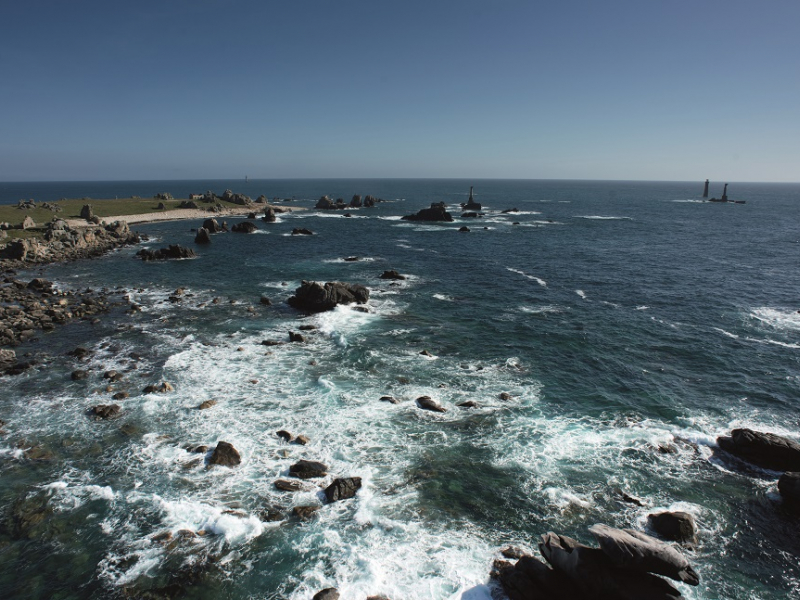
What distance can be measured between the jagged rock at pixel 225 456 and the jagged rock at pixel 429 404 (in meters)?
13.5

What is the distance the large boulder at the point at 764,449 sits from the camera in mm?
27734

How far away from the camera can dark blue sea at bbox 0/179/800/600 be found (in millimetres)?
20781

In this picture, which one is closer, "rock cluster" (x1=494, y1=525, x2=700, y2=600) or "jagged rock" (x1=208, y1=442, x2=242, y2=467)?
"rock cluster" (x1=494, y1=525, x2=700, y2=600)

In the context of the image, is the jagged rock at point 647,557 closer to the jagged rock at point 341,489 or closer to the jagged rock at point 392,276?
the jagged rock at point 341,489

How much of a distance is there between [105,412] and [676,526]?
123ft

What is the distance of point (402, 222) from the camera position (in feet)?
504

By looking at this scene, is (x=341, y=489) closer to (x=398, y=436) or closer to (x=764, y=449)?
(x=398, y=436)

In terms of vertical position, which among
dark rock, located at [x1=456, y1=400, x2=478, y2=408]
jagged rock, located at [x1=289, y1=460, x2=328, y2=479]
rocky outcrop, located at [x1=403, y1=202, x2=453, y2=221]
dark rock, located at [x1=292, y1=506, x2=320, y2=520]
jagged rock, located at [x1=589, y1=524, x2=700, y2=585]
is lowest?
dark rock, located at [x1=292, y1=506, x2=320, y2=520]

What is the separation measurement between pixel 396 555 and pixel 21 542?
18513mm

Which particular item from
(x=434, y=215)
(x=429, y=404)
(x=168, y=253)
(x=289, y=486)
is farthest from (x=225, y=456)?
(x=434, y=215)

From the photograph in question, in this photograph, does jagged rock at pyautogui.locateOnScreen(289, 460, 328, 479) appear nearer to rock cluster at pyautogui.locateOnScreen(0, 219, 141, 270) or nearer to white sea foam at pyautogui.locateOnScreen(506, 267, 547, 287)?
white sea foam at pyautogui.locateOnScreen(506, 267, 547, 287)

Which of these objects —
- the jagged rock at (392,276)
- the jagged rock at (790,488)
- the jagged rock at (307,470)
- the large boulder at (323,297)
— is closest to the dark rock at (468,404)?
the jagged rock at (307,470)

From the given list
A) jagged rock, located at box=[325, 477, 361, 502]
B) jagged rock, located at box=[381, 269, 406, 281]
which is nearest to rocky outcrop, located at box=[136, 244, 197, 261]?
jagged rock, located at box=[381, 269, 406, 281]

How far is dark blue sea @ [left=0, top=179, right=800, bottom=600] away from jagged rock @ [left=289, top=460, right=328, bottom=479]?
0.72 meters
